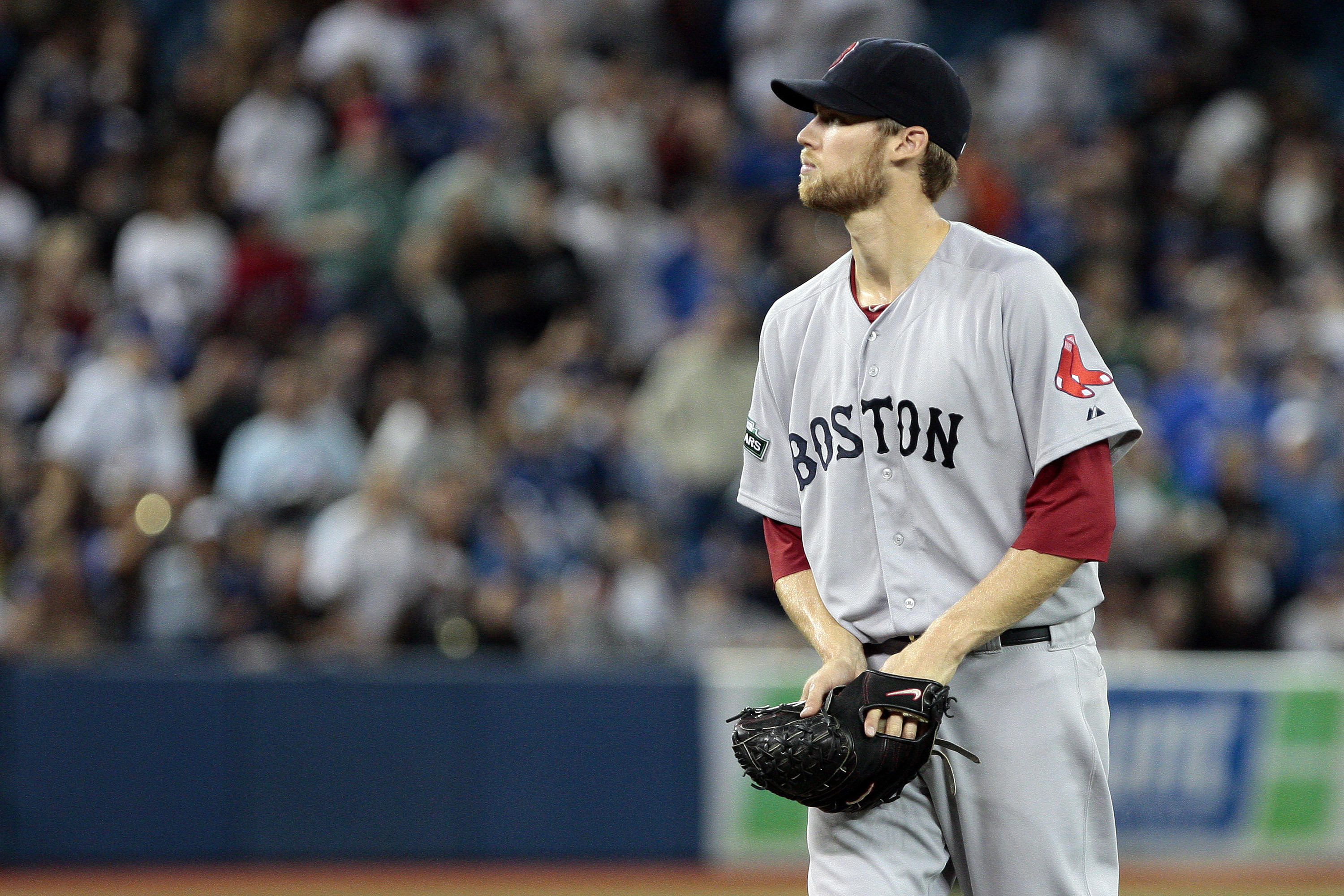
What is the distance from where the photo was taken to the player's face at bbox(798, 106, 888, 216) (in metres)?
3.17

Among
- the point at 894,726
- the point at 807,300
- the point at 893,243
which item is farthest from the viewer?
the point at 807,300

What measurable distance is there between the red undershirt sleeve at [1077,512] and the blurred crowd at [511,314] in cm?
569

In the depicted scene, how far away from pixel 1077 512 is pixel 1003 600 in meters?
0.20

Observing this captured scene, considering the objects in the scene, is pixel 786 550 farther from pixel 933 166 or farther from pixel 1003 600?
pixel 933 166

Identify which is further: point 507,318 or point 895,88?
point 507,318

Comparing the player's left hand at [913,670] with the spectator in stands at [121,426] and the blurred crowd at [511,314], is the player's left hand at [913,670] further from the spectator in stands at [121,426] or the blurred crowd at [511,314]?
the spectator in stands at [121,426]

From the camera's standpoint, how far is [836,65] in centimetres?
320

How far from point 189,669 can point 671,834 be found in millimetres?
2523

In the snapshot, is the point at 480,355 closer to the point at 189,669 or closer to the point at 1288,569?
the point at 189,669

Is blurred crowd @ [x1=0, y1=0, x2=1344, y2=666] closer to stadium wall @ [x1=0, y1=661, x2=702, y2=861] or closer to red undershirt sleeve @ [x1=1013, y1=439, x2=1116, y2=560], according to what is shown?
stadium wall @ [x1=0, y1=661, x2=702, y2=861]

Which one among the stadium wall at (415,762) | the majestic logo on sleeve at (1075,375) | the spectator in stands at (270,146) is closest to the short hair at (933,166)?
the majestic logo on sleeve at (1075,375)

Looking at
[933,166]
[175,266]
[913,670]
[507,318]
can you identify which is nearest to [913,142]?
[933,166]

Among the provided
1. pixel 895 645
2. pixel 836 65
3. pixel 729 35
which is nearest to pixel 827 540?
pixel 895 645

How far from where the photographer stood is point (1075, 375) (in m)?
3.05
